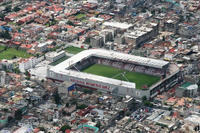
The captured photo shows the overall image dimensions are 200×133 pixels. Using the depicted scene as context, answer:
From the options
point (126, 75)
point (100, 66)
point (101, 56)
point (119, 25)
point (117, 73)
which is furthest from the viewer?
point (119, 25)

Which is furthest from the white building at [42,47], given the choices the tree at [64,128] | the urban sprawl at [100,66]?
the tree at [64,128]

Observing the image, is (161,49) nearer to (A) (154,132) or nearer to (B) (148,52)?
(B) (148,52)

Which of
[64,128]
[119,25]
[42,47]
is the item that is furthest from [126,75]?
[119,25]

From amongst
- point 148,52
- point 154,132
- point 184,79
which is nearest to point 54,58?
point 148,52

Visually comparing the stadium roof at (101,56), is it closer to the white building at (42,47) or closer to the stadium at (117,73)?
the stadium at (117,73)

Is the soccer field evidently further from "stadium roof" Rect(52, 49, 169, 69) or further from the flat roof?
the flat roof

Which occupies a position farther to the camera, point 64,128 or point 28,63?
point 28,63

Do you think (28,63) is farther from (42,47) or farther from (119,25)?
(119,25)
